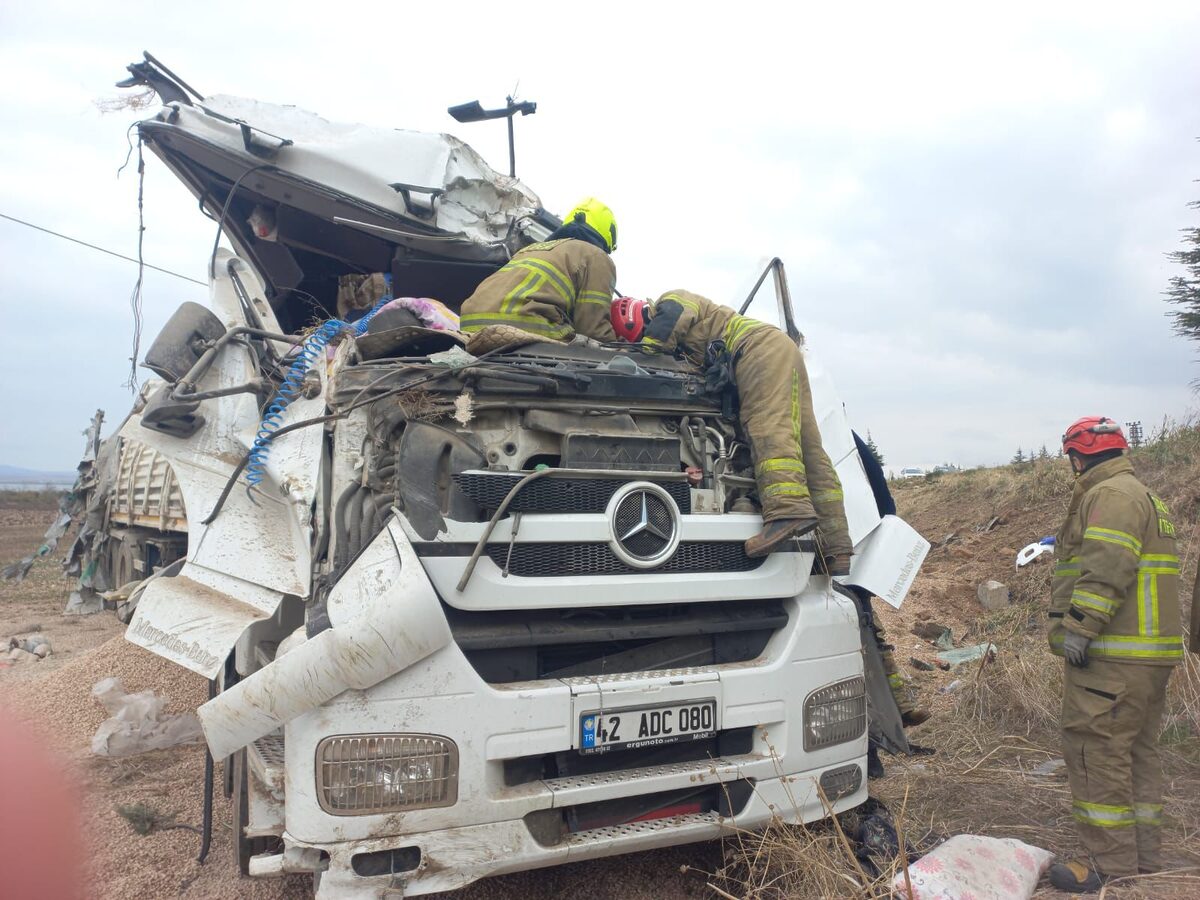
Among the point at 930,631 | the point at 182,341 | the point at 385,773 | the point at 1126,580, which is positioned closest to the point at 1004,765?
the point at 1126,580

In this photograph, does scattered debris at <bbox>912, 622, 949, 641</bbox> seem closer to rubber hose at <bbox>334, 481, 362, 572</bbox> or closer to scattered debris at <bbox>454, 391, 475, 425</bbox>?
scattered debris at <bbox>454, 391, 475, 425</bbox>

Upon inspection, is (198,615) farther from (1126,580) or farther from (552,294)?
(1126,580)

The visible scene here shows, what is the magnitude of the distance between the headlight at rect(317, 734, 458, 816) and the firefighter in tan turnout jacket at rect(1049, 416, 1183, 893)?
2155 millimetres

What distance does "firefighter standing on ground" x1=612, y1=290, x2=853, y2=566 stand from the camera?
113 inches

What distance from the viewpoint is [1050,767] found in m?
3.99

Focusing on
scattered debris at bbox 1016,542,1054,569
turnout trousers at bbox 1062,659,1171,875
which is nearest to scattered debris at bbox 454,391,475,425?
turnout trousers at bbox 1062,659,1171,875

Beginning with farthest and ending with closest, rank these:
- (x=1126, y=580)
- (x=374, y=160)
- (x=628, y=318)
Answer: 1. (x=374, y=160)
2. (x=628, y=318)
3. (x=1126, y=580)

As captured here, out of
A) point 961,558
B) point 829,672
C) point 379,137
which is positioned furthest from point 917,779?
point 961,558

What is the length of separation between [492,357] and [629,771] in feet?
4.69

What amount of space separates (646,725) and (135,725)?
3440 mm

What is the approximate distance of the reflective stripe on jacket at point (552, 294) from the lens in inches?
135

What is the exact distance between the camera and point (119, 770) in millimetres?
4172

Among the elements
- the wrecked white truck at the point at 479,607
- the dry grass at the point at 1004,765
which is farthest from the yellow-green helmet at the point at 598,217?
the dry grass at the point at 1004,765

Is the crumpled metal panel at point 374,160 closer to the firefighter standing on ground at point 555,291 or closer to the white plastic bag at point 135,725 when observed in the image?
the firefighter standing on ground at point 555,291
